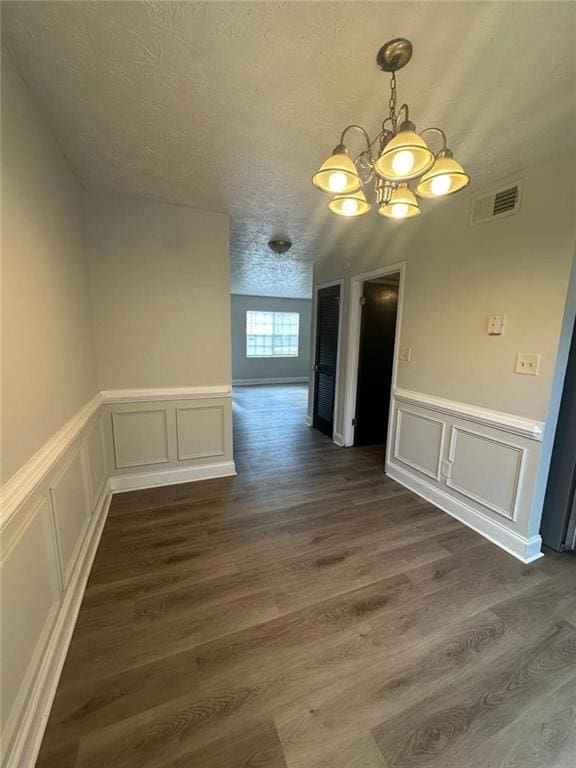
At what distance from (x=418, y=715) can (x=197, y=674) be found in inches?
35.6

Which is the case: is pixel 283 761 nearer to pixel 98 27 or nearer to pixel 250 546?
pixel 250 546

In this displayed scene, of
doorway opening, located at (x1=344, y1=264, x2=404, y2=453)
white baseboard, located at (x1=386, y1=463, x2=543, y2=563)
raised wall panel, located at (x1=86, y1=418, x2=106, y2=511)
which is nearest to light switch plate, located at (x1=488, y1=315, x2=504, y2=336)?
white baseboard, located at (x1=386, y1=463, x2=543, y2=563)

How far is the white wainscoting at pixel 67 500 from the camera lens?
1.01 m

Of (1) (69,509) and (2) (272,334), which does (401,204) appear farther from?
(2) (272,334)

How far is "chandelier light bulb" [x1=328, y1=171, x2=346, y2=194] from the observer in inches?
Answer: 51.1

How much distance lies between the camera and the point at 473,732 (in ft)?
3.73

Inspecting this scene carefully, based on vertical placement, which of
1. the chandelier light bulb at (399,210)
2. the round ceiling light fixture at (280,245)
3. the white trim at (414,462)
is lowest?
the white trim at (414,462)

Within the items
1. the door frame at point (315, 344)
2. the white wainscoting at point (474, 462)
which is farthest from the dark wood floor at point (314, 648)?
the door frame at point (315, 344)

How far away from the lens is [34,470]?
1.22m

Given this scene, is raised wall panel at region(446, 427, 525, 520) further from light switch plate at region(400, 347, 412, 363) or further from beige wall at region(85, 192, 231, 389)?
beige wall at region(85, 192, 231, 389)

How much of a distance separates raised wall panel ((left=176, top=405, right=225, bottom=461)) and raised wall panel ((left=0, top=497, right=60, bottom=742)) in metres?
1.56

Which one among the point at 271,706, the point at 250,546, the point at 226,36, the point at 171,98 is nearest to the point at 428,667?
the point at 271,706

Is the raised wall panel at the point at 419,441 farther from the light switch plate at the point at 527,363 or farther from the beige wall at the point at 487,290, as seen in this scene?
the light switch plate at the point at 527,363

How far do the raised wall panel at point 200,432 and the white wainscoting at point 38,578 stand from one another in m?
1.06
